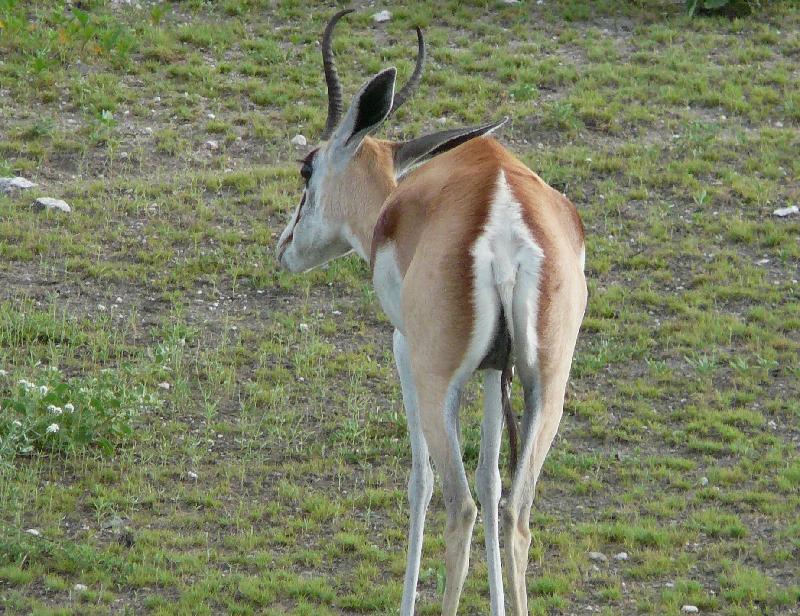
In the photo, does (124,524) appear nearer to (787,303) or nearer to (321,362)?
(321,362)

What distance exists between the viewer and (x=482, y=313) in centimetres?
409

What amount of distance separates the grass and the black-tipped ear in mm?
1796

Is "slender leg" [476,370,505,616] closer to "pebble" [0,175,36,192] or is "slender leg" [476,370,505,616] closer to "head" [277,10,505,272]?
"head" [277,10,505,272]

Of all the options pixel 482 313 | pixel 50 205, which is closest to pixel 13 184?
pixel 50 205

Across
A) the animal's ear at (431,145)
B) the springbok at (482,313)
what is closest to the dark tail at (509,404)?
the springbok at (482,313)

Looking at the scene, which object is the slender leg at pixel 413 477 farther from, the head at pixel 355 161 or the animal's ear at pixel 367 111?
the animal's ear at pixel 367 111

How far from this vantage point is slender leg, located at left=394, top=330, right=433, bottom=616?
506 cm

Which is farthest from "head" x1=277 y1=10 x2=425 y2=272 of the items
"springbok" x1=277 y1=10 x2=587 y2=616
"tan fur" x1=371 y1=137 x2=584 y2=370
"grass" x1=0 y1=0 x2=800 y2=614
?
"grass" x1=0 y1=0 x2=800 y2=614

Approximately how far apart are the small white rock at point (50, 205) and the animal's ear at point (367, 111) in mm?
3851

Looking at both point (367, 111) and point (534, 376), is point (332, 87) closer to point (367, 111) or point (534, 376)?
point (367, 111)

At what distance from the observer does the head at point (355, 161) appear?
17.6ft

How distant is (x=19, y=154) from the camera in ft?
31.5

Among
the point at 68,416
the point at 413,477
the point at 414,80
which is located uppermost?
the point at 414,80

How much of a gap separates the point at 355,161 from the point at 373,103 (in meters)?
0.31
